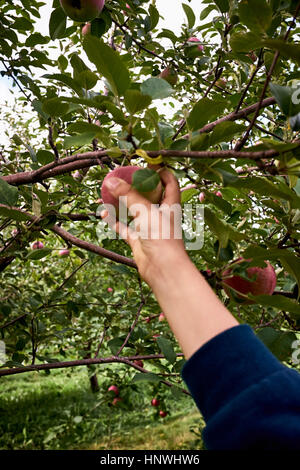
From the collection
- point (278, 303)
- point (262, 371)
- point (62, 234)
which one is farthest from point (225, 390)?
point (62, 234)

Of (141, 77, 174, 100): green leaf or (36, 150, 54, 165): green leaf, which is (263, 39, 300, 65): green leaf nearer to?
(141, 77, 174, 100): green leaf

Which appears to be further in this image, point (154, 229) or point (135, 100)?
point (135, 100)

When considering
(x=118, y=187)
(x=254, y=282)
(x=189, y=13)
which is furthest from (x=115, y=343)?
(x=189, y=13)

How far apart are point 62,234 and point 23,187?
0.23 meters

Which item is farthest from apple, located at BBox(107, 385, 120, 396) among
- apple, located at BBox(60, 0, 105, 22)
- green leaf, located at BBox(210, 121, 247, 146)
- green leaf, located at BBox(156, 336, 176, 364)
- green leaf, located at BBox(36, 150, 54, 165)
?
green leaf, located at BBox(210, 121, 247, 146)

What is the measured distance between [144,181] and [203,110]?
251 millimetres

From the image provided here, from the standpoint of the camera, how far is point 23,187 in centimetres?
141

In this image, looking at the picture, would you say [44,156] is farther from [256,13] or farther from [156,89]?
[256,13]

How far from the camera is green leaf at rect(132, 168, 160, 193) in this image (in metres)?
0.63

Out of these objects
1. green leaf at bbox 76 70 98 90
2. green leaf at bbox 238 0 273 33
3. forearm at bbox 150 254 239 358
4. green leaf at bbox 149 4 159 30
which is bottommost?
forearm at bbox 150 254 239 358

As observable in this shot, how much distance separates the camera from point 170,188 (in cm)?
69

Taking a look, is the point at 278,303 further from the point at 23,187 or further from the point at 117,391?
the point at 117,391

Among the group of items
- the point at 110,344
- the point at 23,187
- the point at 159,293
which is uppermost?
the point at 23,187

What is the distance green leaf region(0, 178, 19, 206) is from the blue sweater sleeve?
0.80 m
